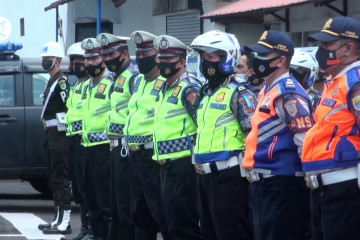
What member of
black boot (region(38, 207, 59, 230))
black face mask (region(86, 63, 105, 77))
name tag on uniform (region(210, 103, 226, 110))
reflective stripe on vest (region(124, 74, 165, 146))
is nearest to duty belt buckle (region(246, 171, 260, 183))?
name tag on uniform (region(210, 103, 226, 110))

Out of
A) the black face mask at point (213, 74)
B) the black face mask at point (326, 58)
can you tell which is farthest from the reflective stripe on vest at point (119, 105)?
the black face mask at point (326, 58)

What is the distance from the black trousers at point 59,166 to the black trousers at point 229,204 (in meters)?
4.95

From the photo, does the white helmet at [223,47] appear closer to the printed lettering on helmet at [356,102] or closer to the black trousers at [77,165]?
the printed lettering on helmet at [356,102]

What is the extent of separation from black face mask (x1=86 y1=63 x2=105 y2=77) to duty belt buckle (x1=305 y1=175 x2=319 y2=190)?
14.6ft

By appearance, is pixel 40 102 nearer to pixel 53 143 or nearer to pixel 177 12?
pixel 53 143

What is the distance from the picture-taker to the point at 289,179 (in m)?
7.33

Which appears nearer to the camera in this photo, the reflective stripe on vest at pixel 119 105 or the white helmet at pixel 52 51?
the reflective stripe on vest at pixel 119 105

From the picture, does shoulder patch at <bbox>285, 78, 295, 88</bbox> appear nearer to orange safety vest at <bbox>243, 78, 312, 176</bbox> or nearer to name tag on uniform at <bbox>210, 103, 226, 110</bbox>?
orange safety vest at <bbox>243, 78, 312, 176</bbox>

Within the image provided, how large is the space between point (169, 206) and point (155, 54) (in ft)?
5.00

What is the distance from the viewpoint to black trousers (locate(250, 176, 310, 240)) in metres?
7.33

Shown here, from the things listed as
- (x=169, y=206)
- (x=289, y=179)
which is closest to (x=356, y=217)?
(x=289, y=179)

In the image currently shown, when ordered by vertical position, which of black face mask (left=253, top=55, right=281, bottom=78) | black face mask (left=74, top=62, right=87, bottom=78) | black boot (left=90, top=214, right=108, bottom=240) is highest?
black face mask (left=253, top=55, right=281, bottom=78)

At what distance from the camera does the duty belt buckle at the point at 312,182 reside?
22.6ft

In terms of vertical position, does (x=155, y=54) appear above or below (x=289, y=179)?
above
